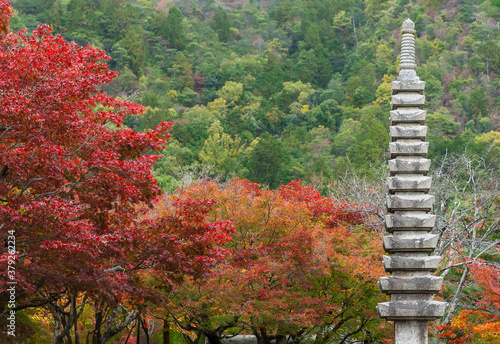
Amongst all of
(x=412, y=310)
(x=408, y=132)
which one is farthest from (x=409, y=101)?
(x=412, y=310)

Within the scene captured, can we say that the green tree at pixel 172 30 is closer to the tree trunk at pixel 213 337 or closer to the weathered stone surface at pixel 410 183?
the tree trunk at pixel 213 337

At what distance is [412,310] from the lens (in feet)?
23.9

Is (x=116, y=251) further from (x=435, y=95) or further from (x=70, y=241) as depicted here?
(x=435, y=95)

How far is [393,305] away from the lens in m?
7.31

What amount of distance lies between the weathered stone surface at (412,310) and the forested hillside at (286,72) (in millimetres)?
49711

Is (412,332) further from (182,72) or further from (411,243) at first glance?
(182,72)

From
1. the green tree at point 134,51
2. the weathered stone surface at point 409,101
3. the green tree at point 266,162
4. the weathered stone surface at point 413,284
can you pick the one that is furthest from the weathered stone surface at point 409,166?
the green tree at point 134,51

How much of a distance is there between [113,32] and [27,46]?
90.5 m

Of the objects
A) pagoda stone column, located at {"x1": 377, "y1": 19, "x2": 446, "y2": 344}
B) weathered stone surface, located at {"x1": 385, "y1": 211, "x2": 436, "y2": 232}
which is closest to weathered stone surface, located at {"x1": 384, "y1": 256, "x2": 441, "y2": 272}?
pagoda stone column, located at {"x1": 377, "y1": 19, "x2": 446, "y2": 344}

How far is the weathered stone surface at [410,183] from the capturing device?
24.9ft

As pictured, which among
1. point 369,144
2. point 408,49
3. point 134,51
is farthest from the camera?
point 134,51

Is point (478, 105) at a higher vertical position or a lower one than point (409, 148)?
higher

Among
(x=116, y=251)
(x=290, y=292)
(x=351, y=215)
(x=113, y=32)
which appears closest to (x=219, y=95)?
(x=113, y=32)

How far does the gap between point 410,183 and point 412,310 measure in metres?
1.52
